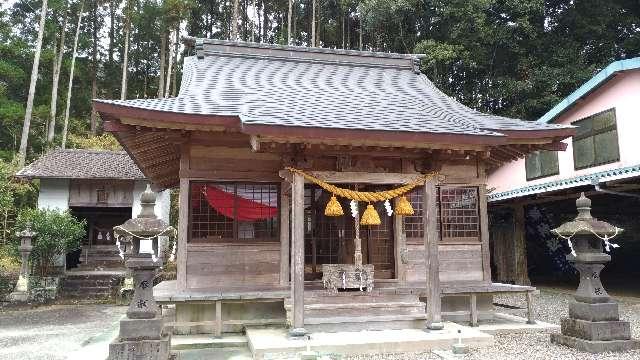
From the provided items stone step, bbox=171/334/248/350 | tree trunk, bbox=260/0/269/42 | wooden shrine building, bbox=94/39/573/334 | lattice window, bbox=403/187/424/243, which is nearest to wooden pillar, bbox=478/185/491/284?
wooden shrine building, bbox=94/39/573/334

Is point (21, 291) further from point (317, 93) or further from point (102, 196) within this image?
point (317, 93)

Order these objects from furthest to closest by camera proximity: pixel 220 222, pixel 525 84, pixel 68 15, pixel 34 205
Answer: pixel 68 15, pixel 525 84, pixel 34 205, pixel 220 222

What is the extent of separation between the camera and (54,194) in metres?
16.9

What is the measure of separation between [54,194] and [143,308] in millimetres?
13167

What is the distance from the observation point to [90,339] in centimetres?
852

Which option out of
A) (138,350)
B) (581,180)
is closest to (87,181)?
(138,350)

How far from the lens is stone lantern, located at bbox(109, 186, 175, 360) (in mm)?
5871

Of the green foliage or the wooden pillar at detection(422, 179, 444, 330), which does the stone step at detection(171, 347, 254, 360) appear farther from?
the green foliage

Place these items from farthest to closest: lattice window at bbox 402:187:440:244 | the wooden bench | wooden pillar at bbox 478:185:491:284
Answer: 1. wooden pillar at bbox 478:185:491:284
2. lattice window at bbox 402:187:440:244
3. the wooden bench

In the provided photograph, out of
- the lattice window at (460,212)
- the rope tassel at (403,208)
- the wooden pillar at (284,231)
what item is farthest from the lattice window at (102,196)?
the rope tassel at (403,208)

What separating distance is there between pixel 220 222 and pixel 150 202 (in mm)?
1977

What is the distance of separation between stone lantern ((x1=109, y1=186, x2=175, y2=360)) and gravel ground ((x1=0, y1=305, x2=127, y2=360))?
2146 millimetres

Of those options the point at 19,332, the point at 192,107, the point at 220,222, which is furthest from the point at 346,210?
the point at 19,332

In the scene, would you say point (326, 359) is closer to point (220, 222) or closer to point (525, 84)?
point (220, 222)
